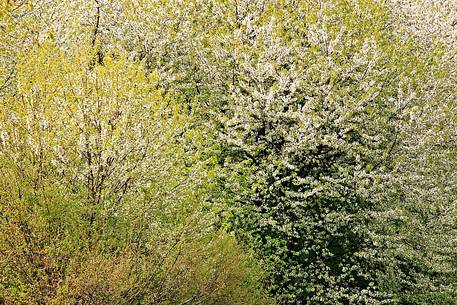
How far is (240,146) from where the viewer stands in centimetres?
1853

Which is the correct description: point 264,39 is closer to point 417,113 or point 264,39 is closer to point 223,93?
point 223,93

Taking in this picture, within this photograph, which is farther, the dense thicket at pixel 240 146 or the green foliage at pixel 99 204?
the dense thicket at pixel 240 146

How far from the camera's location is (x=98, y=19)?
21.8m

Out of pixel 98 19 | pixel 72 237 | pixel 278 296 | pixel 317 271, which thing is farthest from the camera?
pixel 98 19

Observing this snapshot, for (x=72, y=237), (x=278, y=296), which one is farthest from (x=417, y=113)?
(x=72, y=237)

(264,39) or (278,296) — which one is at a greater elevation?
(264,39)

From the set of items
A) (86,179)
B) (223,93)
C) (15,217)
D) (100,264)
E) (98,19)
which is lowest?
(100,264)

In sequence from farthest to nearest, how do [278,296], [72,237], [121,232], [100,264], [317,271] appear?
[317,271], [278,296], [121,232], [72,237], [100,264]

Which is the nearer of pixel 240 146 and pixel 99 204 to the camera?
pixel 99 204

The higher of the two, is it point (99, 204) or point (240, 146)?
point (240, 146)

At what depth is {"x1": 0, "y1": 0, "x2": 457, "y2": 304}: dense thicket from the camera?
11.6 meters

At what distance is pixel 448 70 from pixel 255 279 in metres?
13.8

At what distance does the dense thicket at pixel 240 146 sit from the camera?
457 inches

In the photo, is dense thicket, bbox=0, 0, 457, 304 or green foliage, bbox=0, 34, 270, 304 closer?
green foliage, bbox=0, 34, 270, 304
